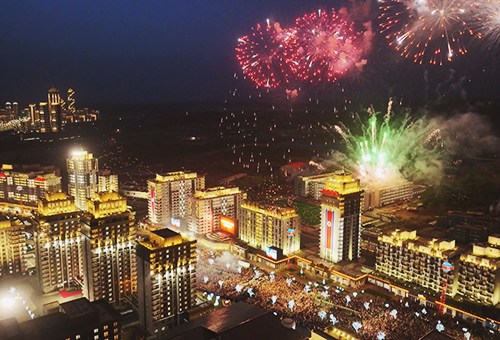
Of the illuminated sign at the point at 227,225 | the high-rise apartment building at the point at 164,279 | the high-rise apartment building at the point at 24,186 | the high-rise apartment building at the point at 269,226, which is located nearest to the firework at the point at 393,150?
the high-rise apartment building at the point at 269,226

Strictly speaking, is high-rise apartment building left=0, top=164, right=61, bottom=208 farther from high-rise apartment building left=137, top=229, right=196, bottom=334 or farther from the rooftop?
the rooftop

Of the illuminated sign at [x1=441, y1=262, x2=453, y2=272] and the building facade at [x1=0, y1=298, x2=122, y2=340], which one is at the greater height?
the illuminated sign at [x1=441, y1=262, x2=453, y2=272]

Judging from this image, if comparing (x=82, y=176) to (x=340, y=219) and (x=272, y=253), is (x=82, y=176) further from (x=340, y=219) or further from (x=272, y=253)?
(x=340, y=219)

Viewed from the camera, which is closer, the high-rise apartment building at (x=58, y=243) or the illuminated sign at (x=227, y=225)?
the high-rise apartment building at (x=58, y=243)

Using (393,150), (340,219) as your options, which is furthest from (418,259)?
(393,150)

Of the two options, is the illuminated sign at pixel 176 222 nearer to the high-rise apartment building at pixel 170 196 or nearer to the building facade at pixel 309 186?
the high-rise apartment building at pixel 170 196

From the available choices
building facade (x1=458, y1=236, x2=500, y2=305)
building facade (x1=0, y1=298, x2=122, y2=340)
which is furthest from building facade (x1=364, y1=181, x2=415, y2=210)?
building facade (x1=0, y1=298, x2=122, y2=340)
